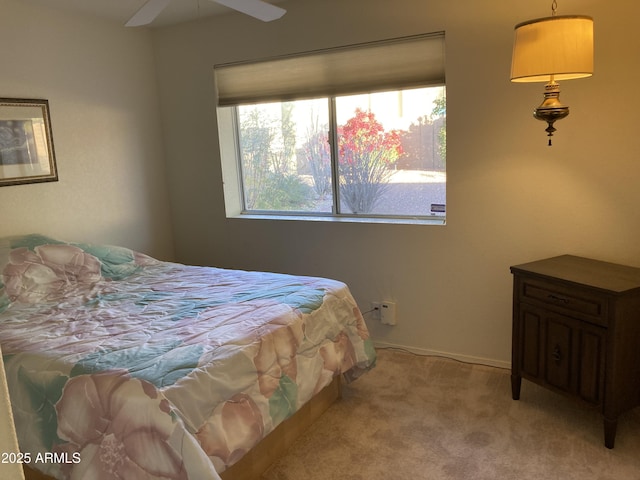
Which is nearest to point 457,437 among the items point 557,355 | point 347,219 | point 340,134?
point 557,355

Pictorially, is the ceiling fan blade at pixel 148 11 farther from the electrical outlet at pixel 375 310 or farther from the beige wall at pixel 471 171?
the electrical outlet at pixel 375 310

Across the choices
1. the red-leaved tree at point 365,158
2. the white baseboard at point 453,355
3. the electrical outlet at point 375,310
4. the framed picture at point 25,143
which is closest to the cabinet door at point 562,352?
the white baseboard at point 453,355

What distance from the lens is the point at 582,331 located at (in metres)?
2.32

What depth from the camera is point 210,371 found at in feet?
6.19

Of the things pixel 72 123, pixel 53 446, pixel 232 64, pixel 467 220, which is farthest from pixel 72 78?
pixel 467 220

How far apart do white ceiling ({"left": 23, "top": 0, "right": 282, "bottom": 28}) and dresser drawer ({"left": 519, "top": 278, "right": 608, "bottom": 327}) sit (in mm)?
2396

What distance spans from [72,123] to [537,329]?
125 inches

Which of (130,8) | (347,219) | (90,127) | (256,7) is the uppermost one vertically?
(130,8)

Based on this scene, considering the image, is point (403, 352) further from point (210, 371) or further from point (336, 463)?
point (210, 371)

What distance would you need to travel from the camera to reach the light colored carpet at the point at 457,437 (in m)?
2.19

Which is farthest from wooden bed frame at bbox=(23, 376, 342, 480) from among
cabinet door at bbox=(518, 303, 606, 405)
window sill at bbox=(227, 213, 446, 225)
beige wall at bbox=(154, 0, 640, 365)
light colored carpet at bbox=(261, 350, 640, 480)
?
window sill at bbox=(227, 213, 446, 225)

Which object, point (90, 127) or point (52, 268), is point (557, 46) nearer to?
point (52, 268)

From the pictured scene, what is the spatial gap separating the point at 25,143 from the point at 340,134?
2.02 meters

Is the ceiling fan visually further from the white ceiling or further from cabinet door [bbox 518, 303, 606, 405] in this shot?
cabinet door [bbox 518, 303, 606, 405]
